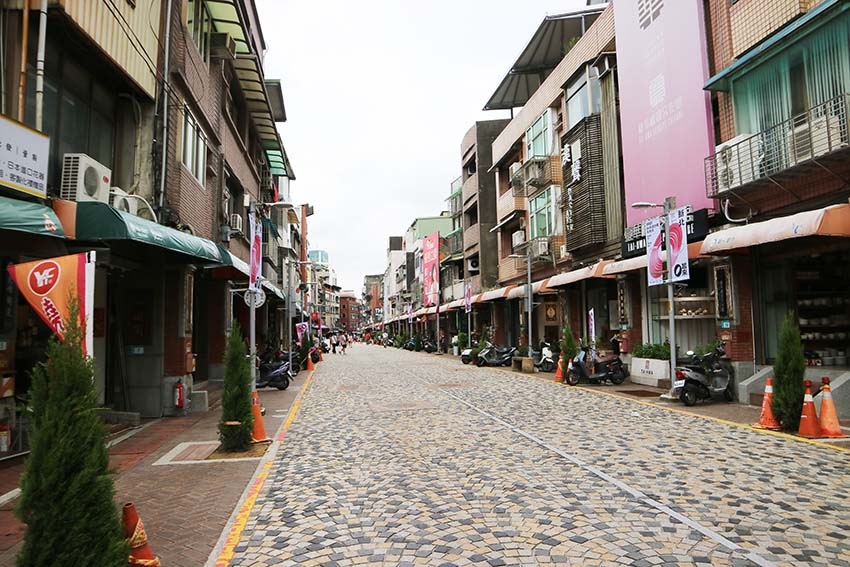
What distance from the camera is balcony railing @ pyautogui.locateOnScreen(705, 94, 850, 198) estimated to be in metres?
11.1

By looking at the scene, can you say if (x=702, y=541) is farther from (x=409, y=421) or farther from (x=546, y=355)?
(x=546, y=355)

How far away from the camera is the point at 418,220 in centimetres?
7606

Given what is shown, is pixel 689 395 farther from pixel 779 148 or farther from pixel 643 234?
pixel 643 234

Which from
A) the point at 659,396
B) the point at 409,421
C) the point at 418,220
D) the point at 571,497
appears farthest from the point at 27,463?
the point at 418,220

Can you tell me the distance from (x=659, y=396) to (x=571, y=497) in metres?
9.95

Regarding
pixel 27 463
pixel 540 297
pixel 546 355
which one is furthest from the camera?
pixel 540 297

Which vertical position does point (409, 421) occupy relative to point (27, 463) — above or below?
below

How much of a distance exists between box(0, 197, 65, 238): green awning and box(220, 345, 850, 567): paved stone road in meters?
4.02

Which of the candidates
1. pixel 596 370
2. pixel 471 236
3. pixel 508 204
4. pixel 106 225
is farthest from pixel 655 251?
pixel 471 236

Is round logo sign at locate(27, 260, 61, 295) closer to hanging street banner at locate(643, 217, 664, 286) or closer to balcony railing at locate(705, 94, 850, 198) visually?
balcony railing at locate(705, 94, 850, 198)

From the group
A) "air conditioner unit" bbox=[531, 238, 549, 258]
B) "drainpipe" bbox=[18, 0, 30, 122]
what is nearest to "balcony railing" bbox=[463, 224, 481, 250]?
"air conditioner unit" bbox=[531, 238, 549, 258]

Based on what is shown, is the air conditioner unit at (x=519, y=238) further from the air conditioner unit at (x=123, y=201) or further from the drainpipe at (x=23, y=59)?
the drainpipe at (x=23, y=59)

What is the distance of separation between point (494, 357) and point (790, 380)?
19.5 m

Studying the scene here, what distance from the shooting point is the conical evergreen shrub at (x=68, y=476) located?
11.9ft
